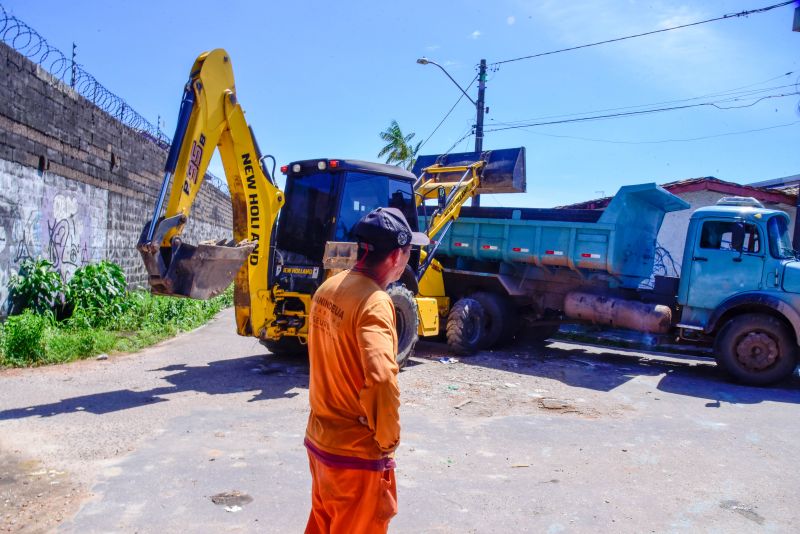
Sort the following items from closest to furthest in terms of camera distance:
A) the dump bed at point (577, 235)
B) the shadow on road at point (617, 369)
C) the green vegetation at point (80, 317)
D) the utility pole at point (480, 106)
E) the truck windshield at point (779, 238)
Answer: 1. the green vegetation at point (80, 317)
2. the shadow on road at point (617, 369)
3. the truck windshield at point (779, 238)
4. the dump bed at point (577, 235)
5. the utility pole at point (480, 106)

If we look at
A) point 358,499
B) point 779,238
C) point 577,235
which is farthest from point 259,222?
point 779,238

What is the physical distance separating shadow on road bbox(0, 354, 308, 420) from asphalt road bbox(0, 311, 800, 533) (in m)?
0.03

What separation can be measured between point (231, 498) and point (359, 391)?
232cm

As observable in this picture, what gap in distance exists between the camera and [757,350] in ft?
27.9

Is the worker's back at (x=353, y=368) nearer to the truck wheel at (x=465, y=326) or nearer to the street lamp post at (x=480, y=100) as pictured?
the truck wheel at (x=465, y=326)

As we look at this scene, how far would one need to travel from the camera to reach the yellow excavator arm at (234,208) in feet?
20.7

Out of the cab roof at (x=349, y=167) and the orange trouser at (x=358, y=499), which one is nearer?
the orange trouser at (x=358, y=499)

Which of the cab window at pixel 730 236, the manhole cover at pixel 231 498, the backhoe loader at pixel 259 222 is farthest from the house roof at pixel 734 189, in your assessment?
the manhole cover at pixel 231 498

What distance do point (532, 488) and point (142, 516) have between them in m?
2.65

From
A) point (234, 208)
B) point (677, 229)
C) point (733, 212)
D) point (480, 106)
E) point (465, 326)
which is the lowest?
point (465, 326)

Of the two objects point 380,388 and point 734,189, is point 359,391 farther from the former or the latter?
point 734,189

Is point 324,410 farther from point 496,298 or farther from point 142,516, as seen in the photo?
point 496,298

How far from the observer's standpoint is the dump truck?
859cm

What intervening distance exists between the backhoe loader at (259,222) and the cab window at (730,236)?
4.32 m
